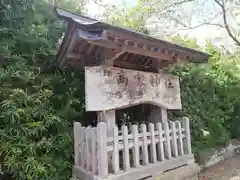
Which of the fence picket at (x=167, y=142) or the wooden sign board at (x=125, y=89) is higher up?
the wooden sign board at (x=125, y=89)

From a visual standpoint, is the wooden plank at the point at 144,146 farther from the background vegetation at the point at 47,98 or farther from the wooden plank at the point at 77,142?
the background vegetation at the point at 47,98

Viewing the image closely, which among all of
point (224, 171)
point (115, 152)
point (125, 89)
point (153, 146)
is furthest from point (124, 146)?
point (224, 171)

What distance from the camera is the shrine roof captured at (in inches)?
142

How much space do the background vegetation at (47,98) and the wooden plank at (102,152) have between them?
37.2 inches

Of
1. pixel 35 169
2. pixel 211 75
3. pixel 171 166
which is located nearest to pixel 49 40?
pixel 35 169

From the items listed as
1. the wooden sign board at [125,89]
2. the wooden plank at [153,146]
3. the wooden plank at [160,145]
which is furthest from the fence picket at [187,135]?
the wooden plank at [153,146]

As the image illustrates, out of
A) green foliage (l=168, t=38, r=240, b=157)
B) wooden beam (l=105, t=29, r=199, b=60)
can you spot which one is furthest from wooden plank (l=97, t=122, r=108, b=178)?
green foliage (l=168, t=38, r=240, b=157)

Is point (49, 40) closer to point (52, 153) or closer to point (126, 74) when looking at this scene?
point (126, 74)

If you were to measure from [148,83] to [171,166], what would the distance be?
1752 mm

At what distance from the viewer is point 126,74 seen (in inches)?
186

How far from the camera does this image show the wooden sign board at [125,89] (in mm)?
4262

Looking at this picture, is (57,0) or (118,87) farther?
(57,0)

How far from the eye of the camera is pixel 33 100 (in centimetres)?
443

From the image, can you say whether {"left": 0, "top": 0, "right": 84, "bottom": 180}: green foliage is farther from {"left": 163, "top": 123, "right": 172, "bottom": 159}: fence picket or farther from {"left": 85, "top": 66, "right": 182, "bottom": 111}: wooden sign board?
{"left": 163, "top": 123, "right": 172, "bottom": 159}: fence picket
